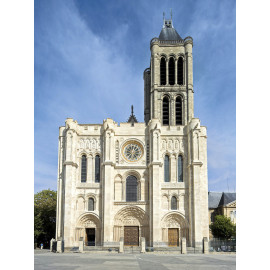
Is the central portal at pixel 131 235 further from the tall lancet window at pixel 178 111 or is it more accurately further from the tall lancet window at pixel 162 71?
the tall lancet window at pixel 162 71

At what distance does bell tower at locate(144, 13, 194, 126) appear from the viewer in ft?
135

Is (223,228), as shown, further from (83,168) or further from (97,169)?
(83,168)

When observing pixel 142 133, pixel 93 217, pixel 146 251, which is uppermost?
pixel 142 133

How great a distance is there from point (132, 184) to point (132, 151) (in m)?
3.71

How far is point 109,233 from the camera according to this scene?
34.0 metres

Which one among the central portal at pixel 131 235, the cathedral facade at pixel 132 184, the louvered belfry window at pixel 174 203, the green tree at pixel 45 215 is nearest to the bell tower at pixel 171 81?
the cathedral facade at pixel 132 184

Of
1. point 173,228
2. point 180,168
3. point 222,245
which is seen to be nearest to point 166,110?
point 180,168

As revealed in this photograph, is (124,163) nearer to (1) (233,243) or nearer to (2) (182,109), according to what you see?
(2) (182,109)

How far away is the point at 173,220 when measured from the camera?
35.5 m

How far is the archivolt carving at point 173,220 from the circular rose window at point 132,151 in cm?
707

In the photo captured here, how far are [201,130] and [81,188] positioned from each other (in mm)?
14787

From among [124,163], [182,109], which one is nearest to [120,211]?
[124,163]
